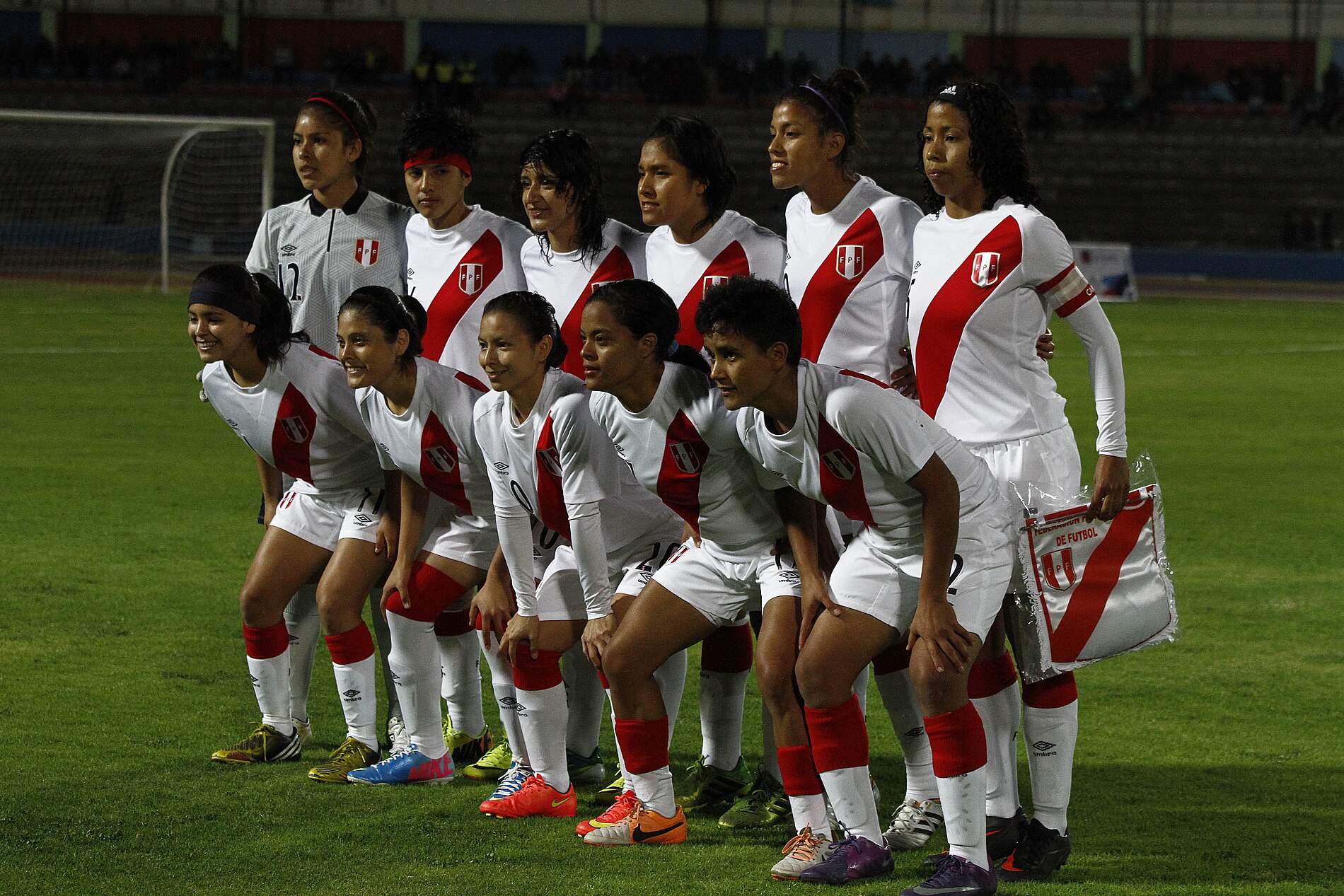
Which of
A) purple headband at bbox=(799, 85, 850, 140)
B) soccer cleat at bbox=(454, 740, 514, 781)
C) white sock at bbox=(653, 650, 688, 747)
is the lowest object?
soccer cleat at bbox=(454, 740, 514, 781)

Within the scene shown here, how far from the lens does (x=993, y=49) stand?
145ft

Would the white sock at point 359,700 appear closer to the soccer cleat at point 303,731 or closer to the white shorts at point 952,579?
the soccer cleat at point 303,731

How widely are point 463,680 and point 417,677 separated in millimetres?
409

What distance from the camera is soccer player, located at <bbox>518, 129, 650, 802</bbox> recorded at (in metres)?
4.64

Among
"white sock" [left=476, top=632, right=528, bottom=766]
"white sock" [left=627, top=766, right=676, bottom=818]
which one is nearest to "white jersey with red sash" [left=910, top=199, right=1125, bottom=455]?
"white sock" [left=627, top=766, right=676, bottom=818]

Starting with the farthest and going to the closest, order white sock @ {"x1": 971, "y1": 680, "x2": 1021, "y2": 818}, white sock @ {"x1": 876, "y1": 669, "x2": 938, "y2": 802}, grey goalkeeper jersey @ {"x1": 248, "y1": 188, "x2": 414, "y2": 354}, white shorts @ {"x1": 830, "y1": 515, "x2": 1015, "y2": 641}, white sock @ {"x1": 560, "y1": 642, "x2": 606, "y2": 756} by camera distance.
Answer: grey goalkeeper jersey @ {"x1": 248, "y1": 188, "x2": 414, "y2": 354}, white sock @ {"x1": 560, "y1": 642, "x2": 606, "y2": 756}, white sock @ {"x1": 876, "y1": 669, "x2": 938, "y2": 802}, white sock @ {"x1": 971, "y1": 680, "x2": 1021, "y2": 818}, white shorts @ {"x1": 830, "y1": 515, "x2": 1015, "y2": 641}

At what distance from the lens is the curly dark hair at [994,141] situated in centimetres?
392

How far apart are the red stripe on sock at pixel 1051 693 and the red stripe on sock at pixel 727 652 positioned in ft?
2.86

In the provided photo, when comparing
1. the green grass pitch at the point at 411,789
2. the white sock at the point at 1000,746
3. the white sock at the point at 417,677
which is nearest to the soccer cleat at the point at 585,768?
the green grass pitch at the point at 411,789

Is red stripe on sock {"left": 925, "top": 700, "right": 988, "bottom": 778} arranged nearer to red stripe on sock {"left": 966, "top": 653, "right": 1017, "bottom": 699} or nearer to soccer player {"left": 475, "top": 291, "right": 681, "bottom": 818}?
red stripe on sock {"left": 966, "top": 653, "right": 1017, "bottom": 699}

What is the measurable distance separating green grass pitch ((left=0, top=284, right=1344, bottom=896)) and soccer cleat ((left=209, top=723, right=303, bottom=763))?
0.07 metres

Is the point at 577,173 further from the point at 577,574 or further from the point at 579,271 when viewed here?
the point at 577,574

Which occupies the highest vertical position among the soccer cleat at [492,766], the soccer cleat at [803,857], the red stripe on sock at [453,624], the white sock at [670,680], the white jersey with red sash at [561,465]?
the white jersey with red sash at [561,465]

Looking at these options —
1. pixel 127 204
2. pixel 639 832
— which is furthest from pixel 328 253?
pixel 127 204
